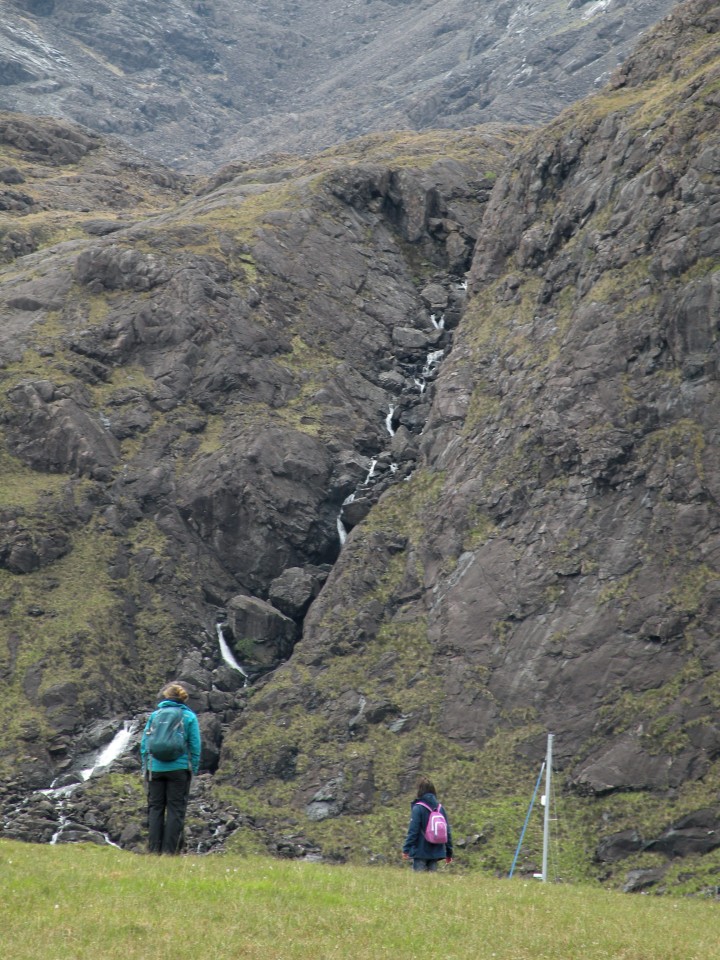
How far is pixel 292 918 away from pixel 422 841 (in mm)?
9543

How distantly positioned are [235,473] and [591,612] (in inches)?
1024

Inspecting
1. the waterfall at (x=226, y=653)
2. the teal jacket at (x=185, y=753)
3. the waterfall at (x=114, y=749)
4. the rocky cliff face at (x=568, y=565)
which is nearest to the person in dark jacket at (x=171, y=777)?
the teal jacket at (x=185, y=753)

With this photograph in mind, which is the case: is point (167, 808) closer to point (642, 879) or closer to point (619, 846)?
point (642, 879)

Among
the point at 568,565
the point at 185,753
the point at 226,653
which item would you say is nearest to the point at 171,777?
the point at 185,753

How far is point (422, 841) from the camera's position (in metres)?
24.8

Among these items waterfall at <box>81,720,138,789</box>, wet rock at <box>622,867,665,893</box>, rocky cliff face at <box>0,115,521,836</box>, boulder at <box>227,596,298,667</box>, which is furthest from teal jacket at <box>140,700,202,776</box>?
boulder at <box>227,596,298,667</box>

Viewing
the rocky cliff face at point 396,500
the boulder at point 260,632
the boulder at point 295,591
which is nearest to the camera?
the rocky cliff face at point 396,500

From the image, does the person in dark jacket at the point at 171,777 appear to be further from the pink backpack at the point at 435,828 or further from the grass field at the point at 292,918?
the pink backpack at the point at 435,828

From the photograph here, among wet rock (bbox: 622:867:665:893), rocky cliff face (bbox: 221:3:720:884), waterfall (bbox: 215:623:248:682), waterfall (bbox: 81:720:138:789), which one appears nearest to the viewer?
wet rock (bbox: 622:867:665:893)

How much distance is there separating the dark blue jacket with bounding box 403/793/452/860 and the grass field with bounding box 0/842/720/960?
382cm

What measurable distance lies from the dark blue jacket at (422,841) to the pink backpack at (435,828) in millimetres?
88

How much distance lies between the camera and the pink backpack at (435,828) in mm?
24469

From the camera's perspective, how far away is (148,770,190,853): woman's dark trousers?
21188 millimetres

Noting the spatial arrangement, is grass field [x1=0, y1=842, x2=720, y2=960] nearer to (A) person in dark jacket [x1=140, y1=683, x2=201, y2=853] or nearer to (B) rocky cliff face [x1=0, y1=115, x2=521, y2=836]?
(A) person in dark jacket [x1=140, y1=683, x2=201, y2=853]
